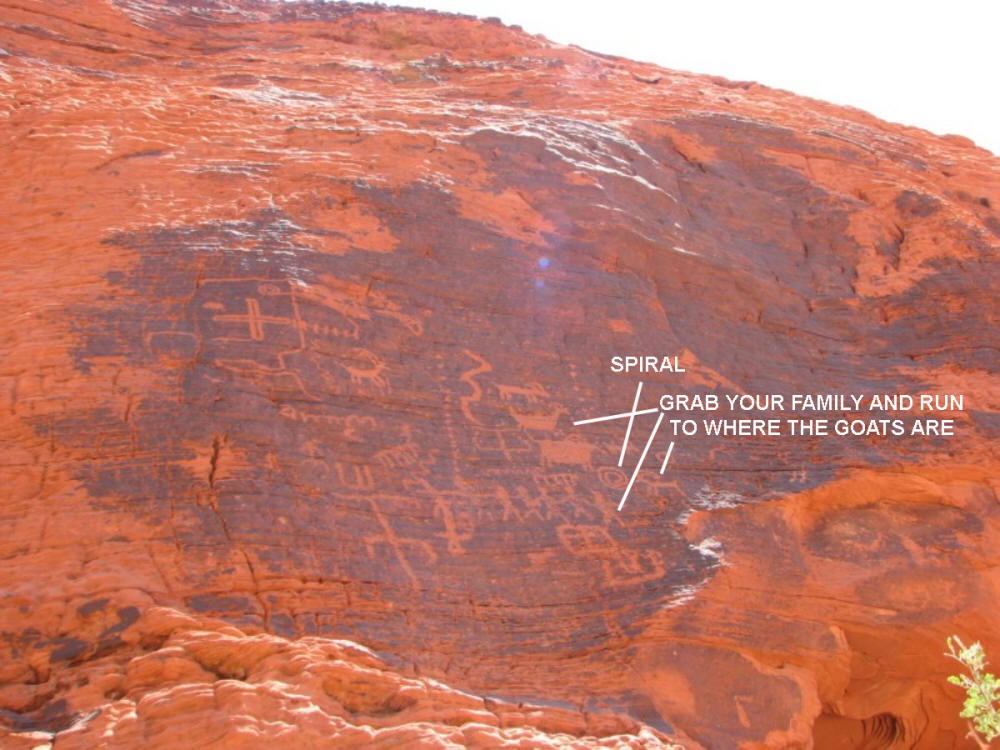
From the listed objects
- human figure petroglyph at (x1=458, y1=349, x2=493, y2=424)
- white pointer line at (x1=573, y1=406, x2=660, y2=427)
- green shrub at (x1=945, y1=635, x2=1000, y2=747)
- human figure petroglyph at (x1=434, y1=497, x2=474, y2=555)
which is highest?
human figure petroglyph at (x1=458, y1=349, x2=493, y2=424)

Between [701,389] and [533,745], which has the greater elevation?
[701,389]

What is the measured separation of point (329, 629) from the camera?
18.7ft

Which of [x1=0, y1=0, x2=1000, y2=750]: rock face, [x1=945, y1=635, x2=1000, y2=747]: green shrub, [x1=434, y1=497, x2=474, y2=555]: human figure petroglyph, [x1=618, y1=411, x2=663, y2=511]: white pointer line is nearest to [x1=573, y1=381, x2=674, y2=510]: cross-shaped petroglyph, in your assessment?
[x1=618, y1=411, x2=663, y2=511]: white pointer line

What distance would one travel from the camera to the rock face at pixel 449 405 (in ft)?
18.0

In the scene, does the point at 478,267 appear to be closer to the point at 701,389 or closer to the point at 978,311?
the point at 701,389

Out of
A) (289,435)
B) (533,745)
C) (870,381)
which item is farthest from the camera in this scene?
(870,381)

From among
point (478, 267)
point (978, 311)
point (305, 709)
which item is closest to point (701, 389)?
point (478, 267)

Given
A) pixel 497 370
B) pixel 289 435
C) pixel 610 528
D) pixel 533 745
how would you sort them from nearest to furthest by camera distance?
pixel 533 745
pixel 289 435
pixel 610 528
pixel 497 370

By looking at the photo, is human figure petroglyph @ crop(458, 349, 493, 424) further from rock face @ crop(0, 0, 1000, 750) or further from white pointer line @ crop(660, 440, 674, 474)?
white pointer line @ crop(660, 440, 674, 474)

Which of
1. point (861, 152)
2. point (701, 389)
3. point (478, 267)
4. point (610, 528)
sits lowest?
point (610, 528)

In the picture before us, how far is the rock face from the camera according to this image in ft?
18.0

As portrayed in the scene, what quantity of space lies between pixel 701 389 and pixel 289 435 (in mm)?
4222

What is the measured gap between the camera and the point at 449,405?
7340 mm

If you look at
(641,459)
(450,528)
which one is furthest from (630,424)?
(450,528)
